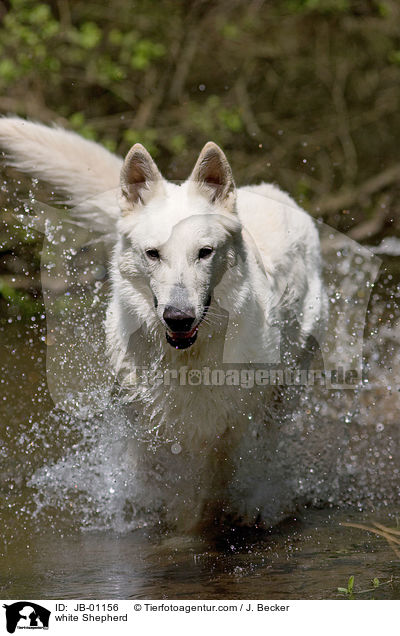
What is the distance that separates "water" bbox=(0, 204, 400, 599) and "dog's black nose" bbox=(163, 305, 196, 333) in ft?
3.43

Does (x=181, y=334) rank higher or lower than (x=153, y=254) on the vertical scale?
lower

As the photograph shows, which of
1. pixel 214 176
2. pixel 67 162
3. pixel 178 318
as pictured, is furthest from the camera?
pixel 67 162

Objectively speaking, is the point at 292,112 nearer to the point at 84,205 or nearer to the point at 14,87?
the point at 14,87

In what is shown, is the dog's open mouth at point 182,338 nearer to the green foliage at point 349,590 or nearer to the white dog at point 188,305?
the white dog at point 188,305

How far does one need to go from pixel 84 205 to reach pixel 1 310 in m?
2.53

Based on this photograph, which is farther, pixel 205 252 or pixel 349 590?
pixel 205 252

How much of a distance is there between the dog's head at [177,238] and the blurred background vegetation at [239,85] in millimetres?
3797

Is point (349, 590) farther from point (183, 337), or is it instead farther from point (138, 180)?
point (138, 180)

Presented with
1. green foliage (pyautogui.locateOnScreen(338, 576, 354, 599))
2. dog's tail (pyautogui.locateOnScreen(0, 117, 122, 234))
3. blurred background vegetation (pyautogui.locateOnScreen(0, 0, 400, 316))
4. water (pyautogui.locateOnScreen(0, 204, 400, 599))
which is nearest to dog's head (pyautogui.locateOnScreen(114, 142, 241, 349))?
dog's tail (pyautogui.locateOnScreen(0, 117, 122, 234))

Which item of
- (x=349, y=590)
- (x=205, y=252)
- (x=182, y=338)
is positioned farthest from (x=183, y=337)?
(x=349, y=590)

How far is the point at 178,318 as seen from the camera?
10.2ft

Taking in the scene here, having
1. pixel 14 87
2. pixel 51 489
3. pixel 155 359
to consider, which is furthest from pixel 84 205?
pixel 14 87

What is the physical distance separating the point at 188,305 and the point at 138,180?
73 cm
